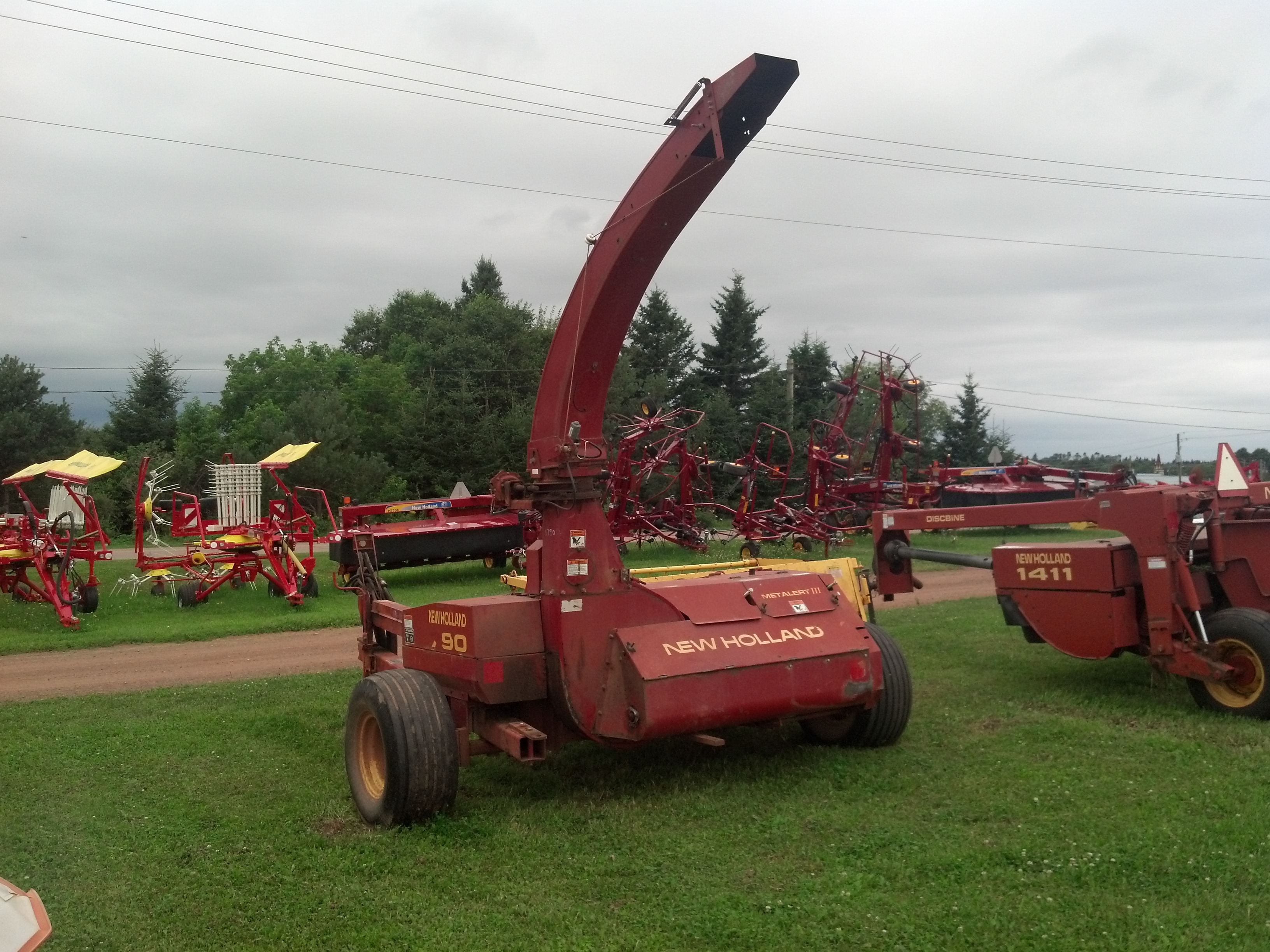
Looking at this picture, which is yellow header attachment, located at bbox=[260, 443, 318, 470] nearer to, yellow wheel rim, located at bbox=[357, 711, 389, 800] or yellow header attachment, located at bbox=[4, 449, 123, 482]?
yellow header attachment, located at bbox=[4, 449, 123, 482]

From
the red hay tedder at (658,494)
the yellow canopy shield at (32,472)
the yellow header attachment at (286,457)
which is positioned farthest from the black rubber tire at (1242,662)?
the yellow canopy shield at (32,472)

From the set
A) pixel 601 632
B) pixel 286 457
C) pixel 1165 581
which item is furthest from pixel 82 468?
pixel 1165 581

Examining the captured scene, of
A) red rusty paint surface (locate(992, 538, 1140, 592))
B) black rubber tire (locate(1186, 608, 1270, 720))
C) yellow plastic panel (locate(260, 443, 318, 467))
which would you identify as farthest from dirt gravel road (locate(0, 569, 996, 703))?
black rubber tire (locate(1186, 608, 1270, 720))

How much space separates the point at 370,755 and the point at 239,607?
11238 millimetres

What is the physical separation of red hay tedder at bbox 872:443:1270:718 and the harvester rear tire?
6.69ft

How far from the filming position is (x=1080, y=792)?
5.80m

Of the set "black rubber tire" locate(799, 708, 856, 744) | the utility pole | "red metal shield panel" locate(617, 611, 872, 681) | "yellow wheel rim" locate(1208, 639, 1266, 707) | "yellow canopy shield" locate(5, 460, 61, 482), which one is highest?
the utility pole

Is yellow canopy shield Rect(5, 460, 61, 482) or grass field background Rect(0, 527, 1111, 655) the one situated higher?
yellow canopy shield Rect(5, 460, 61, 482)

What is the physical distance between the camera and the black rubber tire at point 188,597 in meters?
16.2

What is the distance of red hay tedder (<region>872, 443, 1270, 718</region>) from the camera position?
7340mm

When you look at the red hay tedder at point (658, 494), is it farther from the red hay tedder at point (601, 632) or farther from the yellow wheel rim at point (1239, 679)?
the red hay tedder at point (601, 632)

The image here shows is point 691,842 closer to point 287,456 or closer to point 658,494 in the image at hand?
point 287,456

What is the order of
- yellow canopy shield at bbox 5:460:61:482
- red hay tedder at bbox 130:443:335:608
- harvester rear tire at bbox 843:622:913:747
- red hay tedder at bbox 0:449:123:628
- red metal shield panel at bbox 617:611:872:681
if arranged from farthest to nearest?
red hay tedder at bbox 130:443:335:608
yellow canopy shield at bbox 5:460:61:482
red hay tedder at bbox 0:449:123:628
harvester rear tire at bbox 843:622:913:747
red metal shield panel at bbox 617:611:872:681

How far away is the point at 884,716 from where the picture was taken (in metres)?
6.67
